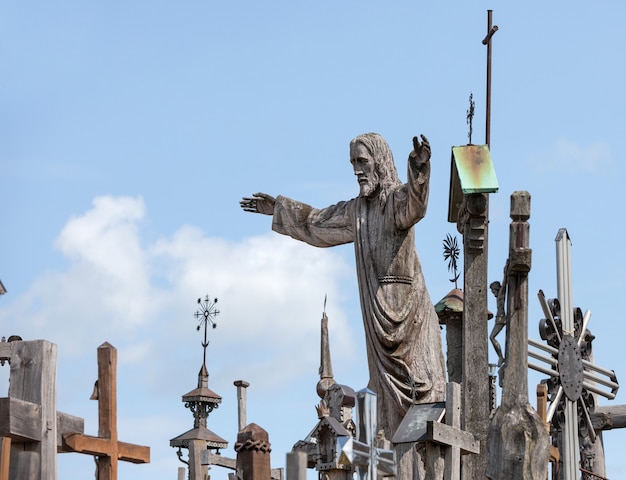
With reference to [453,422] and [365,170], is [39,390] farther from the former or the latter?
[365,170]

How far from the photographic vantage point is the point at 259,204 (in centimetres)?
1533

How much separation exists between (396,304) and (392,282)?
0.20 metres

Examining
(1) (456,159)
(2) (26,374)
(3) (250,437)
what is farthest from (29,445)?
(1) (456,159)

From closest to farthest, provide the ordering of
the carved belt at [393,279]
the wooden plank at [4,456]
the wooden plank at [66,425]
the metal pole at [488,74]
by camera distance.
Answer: the wooden plank at [4,456] → the wooden plank at [66,425] → the carved belt at [393,279] → the metal pole at [488,74]

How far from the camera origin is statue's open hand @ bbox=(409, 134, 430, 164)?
530 inches

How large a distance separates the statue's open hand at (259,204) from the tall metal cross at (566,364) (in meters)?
2.83

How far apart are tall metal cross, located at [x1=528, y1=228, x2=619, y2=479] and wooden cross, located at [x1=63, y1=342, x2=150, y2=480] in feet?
12.5

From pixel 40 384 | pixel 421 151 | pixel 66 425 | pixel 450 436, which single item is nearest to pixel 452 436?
pixel 450 436

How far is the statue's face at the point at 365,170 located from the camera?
1416cm

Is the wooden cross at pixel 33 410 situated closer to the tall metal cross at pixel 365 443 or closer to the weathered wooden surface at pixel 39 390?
the weathered wooden surface at pixel 39 390

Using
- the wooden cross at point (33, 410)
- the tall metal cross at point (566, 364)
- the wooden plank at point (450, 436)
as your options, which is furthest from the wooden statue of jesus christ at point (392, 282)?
the wooden cross at point (33, 410)

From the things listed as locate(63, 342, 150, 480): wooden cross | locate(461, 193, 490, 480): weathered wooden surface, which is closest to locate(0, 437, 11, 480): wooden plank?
locate(63, 342, 150, 480): wooden cross

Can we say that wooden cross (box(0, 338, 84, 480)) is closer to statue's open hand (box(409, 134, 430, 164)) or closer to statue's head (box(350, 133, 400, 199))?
statue's open hand (box(409, 134, 430, 164))

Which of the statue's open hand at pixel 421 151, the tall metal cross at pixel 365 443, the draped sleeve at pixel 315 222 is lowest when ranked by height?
the tall metal cross at pixel 365 443
